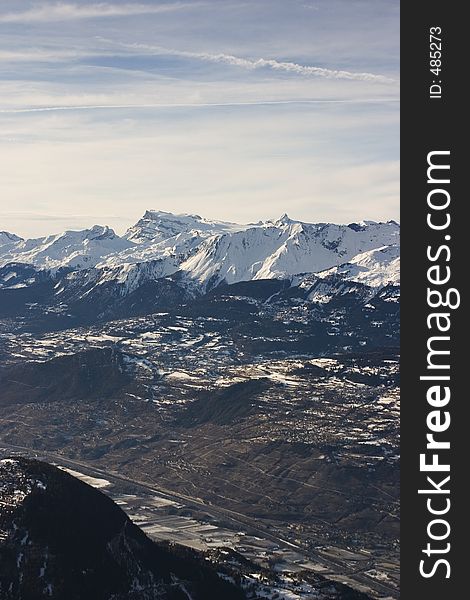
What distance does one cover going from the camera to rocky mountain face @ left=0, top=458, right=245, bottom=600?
6240 inches

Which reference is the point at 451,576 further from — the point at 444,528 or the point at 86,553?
the point at 86,553

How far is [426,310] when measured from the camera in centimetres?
5300

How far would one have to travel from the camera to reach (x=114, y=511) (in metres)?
192

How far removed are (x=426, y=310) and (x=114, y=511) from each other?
150 meters

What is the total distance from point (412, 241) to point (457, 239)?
255cm

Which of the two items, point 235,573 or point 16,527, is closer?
point 16,527

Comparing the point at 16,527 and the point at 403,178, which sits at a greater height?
the point at 403,178

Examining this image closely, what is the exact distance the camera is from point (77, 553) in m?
167

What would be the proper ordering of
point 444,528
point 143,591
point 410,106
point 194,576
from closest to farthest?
point 444,528
point 410,106
point 143,591
point 194,576

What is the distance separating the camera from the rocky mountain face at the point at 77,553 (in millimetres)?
158500

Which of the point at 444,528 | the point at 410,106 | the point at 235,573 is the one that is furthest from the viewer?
the point at 235,573

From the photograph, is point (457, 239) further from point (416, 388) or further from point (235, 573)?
point (235, 573)

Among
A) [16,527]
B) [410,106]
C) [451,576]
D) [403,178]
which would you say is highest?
[410,106]

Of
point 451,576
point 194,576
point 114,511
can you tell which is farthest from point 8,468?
point 451,576
